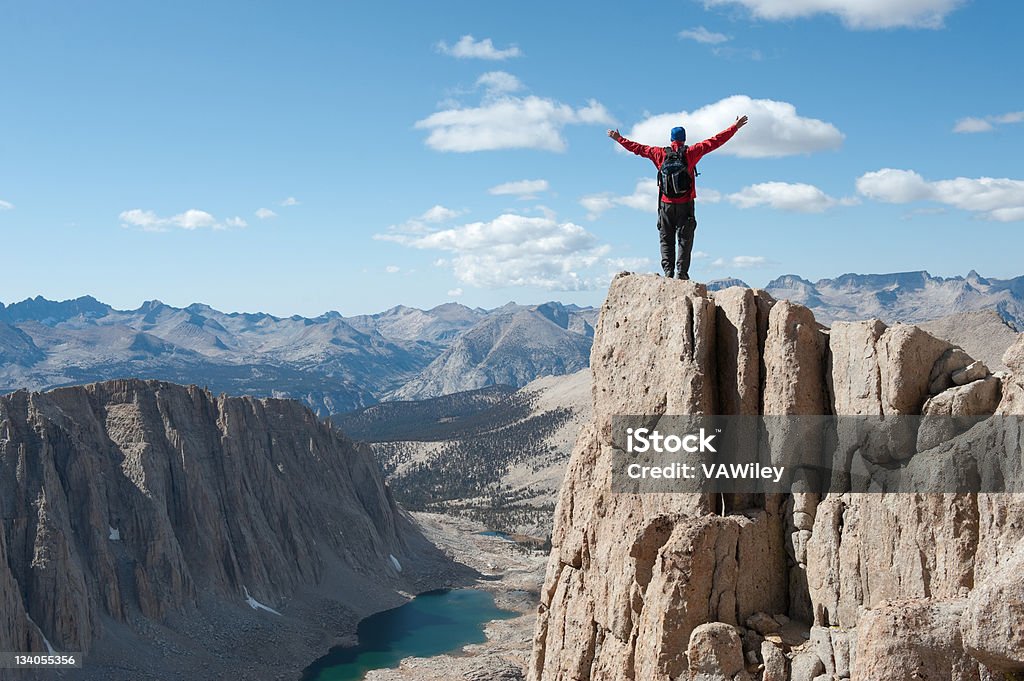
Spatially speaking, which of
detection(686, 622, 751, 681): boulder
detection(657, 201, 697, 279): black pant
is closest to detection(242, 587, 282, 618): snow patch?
detection(657, 201, 697, 279): black pant

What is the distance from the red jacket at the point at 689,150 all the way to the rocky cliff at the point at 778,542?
84.9 inches

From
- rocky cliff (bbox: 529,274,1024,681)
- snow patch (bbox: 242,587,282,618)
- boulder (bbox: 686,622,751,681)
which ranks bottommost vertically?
snow patch (bbox: 242,587,282,618)

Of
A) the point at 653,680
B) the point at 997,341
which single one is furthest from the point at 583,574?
the point at 997,341

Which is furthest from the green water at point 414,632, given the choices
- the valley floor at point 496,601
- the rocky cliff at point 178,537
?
the rocky cliff at point 178,537

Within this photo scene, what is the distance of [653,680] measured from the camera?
16312mm

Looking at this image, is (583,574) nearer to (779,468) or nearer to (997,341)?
(779,468)

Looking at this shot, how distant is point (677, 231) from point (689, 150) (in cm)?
194

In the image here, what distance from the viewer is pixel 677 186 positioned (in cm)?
2002

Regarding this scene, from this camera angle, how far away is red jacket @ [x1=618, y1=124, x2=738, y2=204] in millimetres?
19891

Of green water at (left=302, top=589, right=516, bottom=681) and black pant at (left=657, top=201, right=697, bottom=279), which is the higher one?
black pant at (left=657, top=201, right=697, bottom=279)

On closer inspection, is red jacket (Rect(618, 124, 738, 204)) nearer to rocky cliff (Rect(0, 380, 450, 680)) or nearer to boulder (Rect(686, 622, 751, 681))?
boulder (Rect(686, 622, 751, 681))

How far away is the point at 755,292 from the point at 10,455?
76.4 meters

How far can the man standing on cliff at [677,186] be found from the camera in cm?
1991

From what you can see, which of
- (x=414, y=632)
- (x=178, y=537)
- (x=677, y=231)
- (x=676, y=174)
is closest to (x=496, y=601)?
(x=414, y=632)
